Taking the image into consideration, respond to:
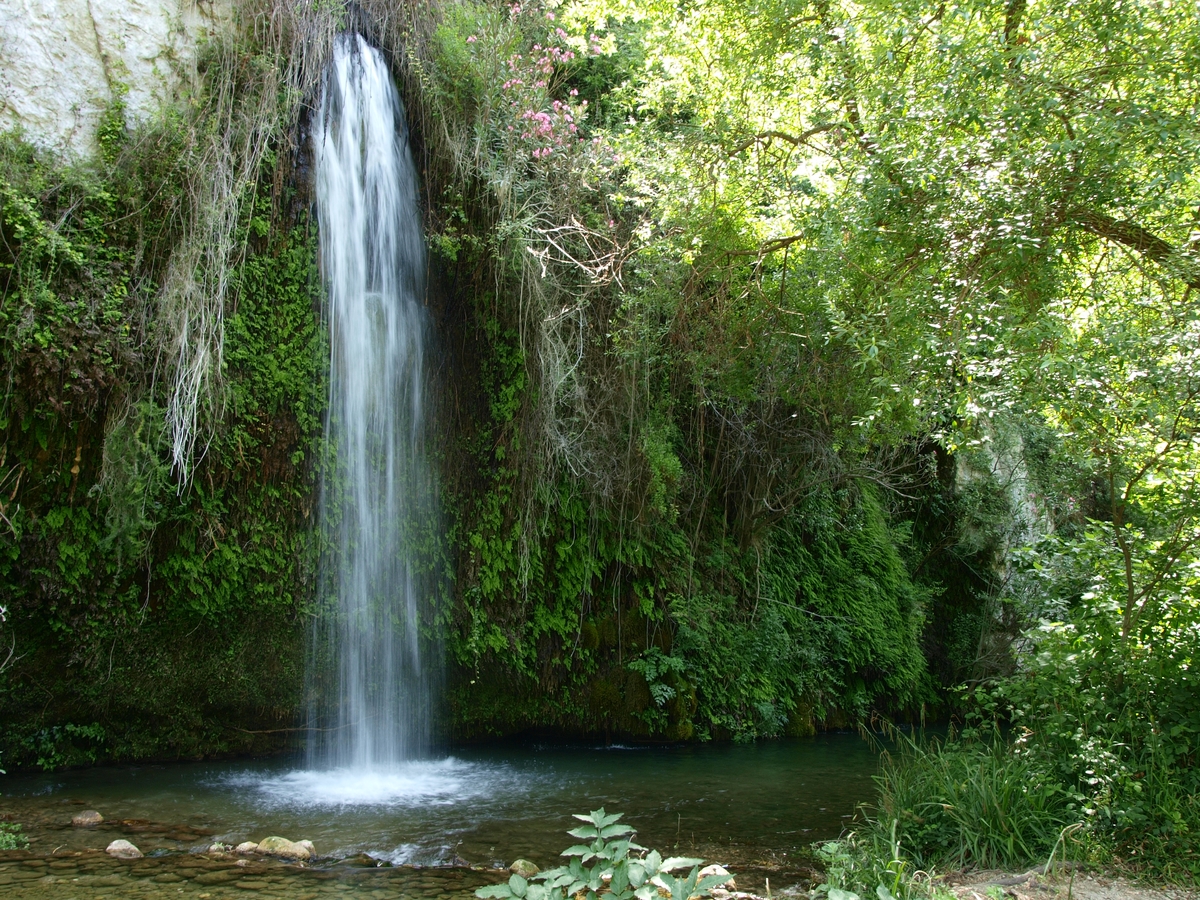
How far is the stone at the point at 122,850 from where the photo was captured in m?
4.68

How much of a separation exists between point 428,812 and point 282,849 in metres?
1.28

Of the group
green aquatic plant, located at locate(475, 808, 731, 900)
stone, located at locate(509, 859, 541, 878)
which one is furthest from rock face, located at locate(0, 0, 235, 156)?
green aquatic plant, located at locate(475, 808, 731, 900)

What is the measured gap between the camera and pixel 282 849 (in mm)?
4867

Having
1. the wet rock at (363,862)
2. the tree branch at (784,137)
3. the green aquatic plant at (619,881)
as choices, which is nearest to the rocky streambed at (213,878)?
the wet rock at (363,862)

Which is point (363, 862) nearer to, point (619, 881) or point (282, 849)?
point (282, 849)

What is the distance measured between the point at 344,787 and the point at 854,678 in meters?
6.48

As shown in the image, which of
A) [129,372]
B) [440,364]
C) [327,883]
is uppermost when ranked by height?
[440,364]

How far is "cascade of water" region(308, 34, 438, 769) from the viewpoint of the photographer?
764cm

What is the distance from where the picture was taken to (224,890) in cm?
419

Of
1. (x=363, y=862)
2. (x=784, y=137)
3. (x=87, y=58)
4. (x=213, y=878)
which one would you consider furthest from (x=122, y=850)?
(x=784, y=137)

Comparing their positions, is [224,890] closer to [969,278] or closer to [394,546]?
[394,546]

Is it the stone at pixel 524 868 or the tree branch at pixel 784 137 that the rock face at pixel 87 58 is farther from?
the stone at pixel 524 868

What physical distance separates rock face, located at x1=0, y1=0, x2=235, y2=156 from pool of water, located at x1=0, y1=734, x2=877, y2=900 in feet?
16.9

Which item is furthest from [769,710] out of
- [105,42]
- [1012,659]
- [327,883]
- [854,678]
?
[105,42]
